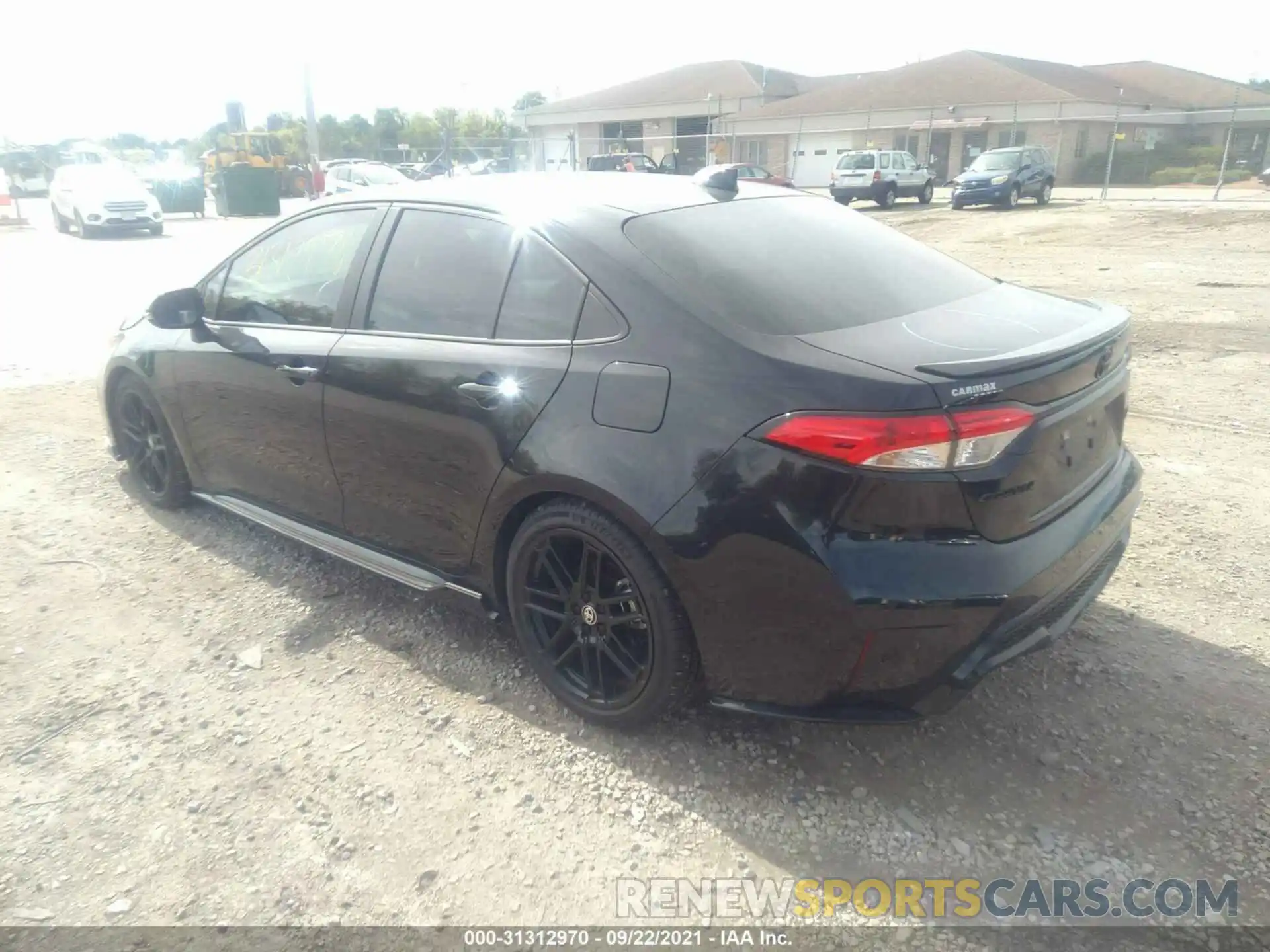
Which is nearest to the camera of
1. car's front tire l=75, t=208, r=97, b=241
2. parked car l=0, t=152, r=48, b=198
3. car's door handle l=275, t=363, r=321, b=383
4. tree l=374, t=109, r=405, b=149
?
car's door handle l=275, t=363, r=321, b=383

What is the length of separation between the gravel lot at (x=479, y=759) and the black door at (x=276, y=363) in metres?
0.50

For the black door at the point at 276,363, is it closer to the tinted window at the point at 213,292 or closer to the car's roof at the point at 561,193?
the tinted window at the point at 213,292

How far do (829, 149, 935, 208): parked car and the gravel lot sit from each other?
24629 mm

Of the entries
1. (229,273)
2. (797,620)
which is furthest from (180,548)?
(797,620)

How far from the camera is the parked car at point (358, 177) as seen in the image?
945 inches

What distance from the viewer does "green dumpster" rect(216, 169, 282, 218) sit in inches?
1030

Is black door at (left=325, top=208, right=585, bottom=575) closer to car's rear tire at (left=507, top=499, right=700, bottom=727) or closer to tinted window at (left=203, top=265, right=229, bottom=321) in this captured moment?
car's rear tire at (left=507, top=499, right=700, bottom=727)

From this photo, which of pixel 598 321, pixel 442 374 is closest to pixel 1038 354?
pixel 598 321

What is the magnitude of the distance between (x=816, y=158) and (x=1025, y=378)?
4341 centimetres

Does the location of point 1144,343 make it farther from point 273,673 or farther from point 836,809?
point 273,673

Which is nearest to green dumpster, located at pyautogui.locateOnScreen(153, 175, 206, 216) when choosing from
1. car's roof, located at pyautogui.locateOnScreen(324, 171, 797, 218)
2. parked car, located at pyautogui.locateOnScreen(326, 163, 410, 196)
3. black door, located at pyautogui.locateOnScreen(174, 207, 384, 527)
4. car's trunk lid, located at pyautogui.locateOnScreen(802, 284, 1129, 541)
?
parked car, located at pyautogui.locateOnScreen(326, 163, 410, 196)

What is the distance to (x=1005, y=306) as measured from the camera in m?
2.95

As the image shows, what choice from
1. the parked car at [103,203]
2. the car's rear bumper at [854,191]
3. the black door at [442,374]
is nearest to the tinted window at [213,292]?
the black door at [442,374]

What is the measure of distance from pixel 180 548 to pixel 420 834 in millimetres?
2483
